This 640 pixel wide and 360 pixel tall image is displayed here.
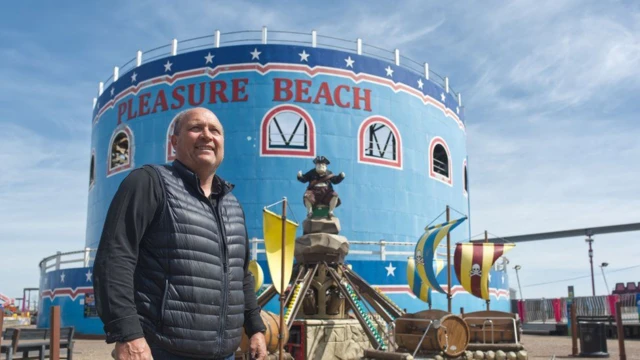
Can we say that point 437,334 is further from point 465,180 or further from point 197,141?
point 465,180

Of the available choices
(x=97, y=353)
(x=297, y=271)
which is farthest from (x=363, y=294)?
(x=97, y=353)

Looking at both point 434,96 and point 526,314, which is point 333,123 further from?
point 526,314

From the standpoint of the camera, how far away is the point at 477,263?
1432cm

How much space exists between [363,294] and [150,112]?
11.4 m

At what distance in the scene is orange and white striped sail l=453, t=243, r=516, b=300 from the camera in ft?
46.7

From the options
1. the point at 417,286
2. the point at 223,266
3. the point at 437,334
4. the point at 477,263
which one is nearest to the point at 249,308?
the point at 223,266

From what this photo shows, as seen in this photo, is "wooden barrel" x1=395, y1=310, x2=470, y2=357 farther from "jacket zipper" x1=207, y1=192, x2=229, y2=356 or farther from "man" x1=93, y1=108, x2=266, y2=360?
"jacket zipper" x1=207, y1=192, x2=229, y2=356

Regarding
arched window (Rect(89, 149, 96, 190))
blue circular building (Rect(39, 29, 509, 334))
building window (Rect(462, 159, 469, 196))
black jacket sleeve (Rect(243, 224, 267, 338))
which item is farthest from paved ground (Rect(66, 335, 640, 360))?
black jacket sleeve (Rect(243, 224, 267, 338))

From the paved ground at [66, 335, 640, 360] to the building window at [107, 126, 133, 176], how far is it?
260 inches

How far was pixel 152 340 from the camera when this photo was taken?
264cm

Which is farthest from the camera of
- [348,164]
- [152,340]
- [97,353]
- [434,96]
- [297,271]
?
[434,96]

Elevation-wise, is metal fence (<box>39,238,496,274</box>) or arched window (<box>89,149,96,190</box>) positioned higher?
arched window (<box>89,149,96,190</box>)

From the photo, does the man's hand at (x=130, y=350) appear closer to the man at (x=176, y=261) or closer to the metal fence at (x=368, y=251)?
the man at (x=176, y=261)

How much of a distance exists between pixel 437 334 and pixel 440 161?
13882 millimetres
